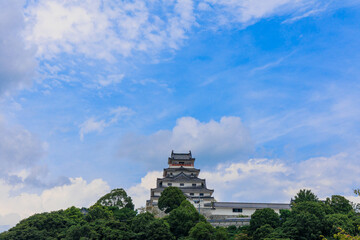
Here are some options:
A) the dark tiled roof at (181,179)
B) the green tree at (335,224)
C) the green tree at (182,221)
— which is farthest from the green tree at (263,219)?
the dark tiled roof at (181,179)

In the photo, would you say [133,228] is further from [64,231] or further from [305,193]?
[305,193]

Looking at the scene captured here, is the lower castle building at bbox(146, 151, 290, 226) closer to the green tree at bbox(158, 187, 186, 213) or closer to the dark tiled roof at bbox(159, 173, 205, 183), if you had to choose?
the dark tiled roof at bbox(159, 173, 205, 183)

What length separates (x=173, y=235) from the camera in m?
38.5

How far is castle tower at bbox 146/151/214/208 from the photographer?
61.7 meters

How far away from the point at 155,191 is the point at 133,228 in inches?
1016

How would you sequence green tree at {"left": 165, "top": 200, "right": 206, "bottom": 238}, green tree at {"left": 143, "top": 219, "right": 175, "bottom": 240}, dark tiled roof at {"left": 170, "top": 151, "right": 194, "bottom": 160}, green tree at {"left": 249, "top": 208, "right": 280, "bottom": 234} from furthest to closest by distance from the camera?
dark tiled roof at {"left": 170, "top": 151, "right": 194, "bottom": 160}
green tree at {"left": 165, "top": 200, "right": 206, "bottom": 238}
green tree at {"left": 249, "top": 208, "right": 280, "bottom": 234}
green tree at {"left": 143, "top": 219, "right": 175, "bottom": 240}

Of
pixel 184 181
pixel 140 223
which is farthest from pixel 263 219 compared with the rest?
pixel 184 181

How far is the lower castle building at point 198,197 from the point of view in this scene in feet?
184

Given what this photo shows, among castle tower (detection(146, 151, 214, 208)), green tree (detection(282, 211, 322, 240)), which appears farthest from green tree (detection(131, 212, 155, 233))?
castle tower (detection(146, 151, 214, 208))

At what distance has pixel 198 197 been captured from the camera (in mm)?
61875

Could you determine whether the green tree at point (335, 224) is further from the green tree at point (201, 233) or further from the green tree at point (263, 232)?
the green tree at point (201, 233)

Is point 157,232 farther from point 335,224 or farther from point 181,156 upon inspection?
point 181,156

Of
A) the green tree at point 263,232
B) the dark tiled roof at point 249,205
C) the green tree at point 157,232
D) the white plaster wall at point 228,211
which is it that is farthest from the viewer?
the dark tiled roof at point 249,205

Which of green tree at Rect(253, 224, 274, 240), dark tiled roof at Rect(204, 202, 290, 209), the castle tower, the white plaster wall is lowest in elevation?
green tree at Rect(253, 224, 274, 240)
